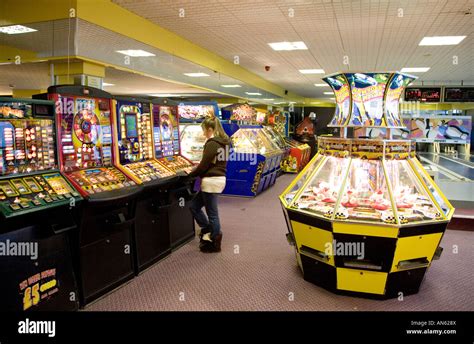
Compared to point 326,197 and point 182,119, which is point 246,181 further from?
point 326,197

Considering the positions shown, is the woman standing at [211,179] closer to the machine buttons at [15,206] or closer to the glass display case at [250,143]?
the machine buttons at [15,206]

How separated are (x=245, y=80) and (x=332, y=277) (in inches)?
347

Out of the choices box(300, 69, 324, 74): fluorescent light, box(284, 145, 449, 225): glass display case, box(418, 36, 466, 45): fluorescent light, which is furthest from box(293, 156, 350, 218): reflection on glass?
box(300, 69, 324, 74): fluorescent light

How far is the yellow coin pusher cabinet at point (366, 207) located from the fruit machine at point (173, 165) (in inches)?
52.9

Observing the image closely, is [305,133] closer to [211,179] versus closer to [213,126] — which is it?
[213,126]

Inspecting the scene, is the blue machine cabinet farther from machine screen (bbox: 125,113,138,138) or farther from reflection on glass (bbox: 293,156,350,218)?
machine screen (bbox: 125,113,138,138)

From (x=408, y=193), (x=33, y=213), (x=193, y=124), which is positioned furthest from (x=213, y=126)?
(x=193, y=124)

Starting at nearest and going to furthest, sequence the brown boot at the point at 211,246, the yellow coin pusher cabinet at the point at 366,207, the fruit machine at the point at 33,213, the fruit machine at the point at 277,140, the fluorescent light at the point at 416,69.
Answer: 1. the fruit machine at the point at 33,213
2. the yellow coin pusher cabinet at the point at 366,207
3. the brown boot at the point at 211,246
4. the fruit machine at the point at 277,140
5. the fluorescent light at the point at 416,69

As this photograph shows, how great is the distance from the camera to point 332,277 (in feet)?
11.7

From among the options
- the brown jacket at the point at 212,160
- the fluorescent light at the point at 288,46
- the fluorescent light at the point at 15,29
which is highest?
the fluorescent light at the point at 288,46

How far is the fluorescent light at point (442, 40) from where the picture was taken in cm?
696

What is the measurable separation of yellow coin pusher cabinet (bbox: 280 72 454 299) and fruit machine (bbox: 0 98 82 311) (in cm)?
206

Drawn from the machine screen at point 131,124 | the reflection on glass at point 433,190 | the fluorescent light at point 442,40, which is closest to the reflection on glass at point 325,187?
the reflection on glass at point 433,190

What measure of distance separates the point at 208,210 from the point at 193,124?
437 centimetres
